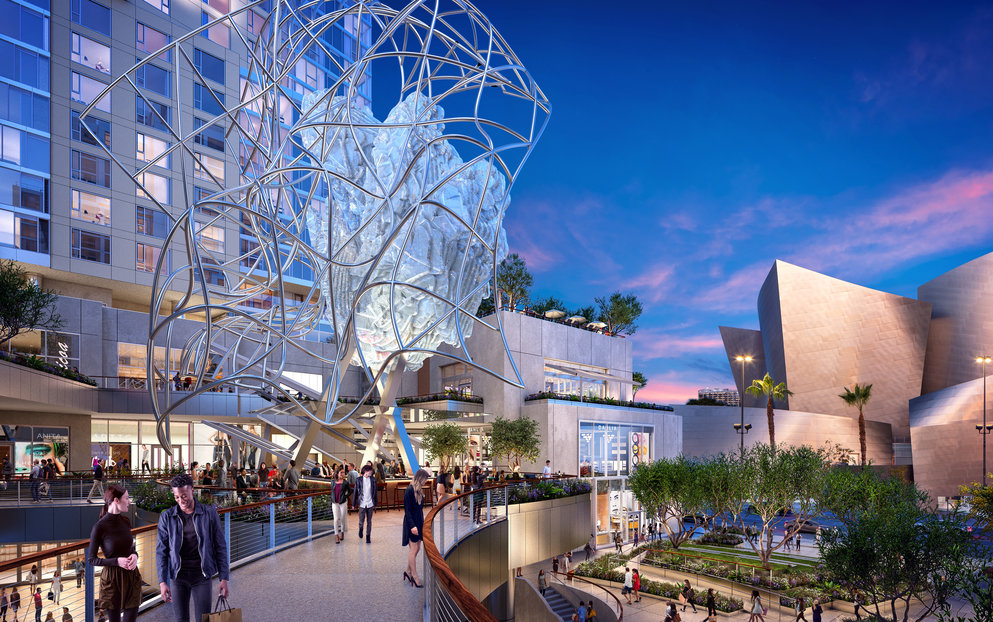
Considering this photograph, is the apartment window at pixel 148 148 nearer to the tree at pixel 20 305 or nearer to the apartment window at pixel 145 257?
the apartment window at pixel 145 257

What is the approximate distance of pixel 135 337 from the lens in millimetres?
42312

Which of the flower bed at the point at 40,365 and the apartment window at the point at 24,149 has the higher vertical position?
the apartment window at the point at 24,149

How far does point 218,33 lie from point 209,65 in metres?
3.77

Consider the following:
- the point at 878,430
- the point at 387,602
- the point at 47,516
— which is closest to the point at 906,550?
the point at 387,602

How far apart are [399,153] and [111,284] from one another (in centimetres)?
2745

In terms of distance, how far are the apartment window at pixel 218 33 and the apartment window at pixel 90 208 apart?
17.0 meters

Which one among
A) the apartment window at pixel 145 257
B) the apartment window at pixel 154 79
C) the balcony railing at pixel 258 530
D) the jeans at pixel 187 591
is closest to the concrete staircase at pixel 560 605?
the balcony railing at pixel 258 530

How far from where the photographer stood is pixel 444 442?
40594 mm

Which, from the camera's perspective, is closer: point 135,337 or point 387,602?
point 387,602

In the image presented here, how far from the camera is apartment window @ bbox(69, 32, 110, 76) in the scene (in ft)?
140

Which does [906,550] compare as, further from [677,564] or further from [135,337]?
[135,337]

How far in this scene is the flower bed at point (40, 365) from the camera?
26522 millimetres

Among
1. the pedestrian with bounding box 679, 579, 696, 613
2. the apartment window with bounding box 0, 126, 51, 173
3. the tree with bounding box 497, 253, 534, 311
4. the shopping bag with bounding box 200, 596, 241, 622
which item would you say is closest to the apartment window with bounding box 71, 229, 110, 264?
the apartment window with bounding box 0, 126, 51, 173

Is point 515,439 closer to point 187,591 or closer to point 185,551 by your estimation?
point 187,591
